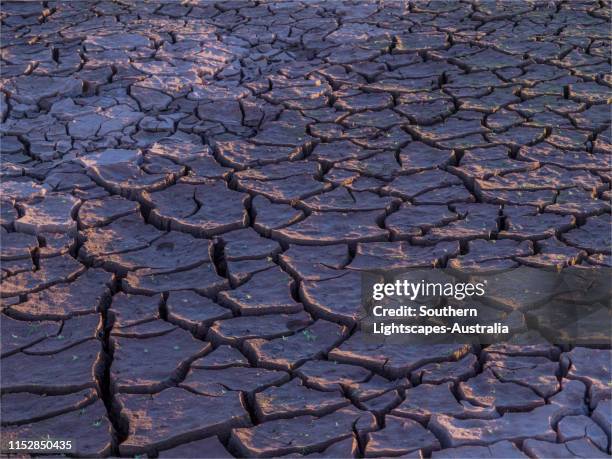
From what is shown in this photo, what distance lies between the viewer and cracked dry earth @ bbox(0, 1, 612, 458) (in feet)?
10.2

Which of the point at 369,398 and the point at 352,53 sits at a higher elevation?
the point at 352,53

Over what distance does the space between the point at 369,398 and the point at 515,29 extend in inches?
165

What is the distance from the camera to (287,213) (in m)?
4.34

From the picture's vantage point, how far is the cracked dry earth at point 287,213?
3.11 metres

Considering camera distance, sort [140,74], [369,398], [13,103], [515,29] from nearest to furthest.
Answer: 1. [369,398]
2. [13,103]
3. [140,74]
4. [515,29]

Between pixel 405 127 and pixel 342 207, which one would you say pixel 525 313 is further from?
pixel 405 127

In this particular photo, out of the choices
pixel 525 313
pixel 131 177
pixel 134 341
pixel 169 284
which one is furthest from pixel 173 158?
pixel 525 313

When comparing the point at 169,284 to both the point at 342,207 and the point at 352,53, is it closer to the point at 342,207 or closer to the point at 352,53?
the point at 342,207

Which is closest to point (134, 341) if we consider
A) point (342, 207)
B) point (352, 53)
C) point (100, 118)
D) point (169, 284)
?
point (169, 284)

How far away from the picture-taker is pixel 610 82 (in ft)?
18.6

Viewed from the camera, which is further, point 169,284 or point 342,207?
point 342,207

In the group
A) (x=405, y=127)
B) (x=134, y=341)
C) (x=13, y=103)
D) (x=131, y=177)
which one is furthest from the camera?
(x=13, y=103)

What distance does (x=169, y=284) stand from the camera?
3.86 meters

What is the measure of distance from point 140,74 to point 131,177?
147cm
